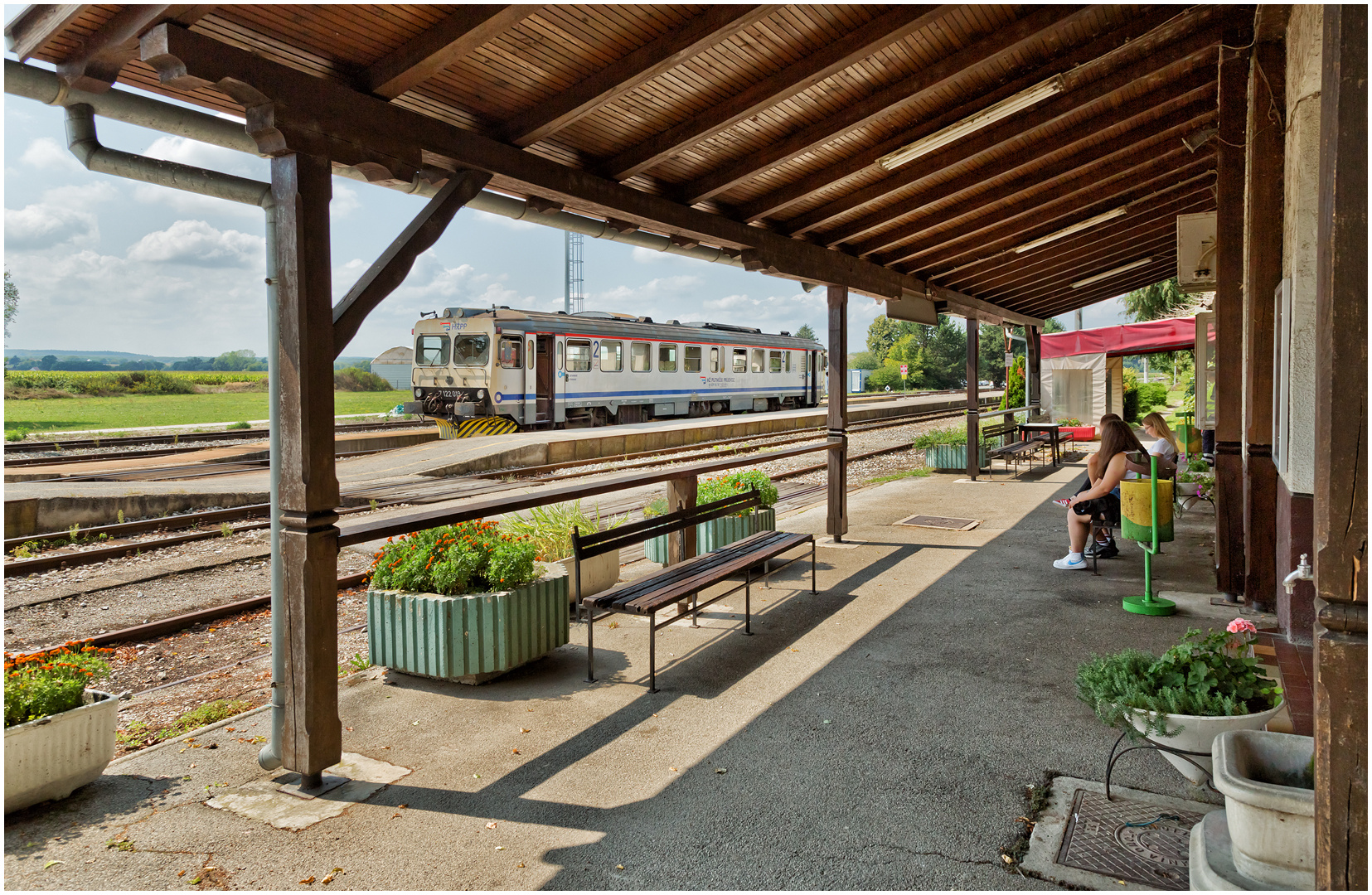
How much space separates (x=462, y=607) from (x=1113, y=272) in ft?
45.5

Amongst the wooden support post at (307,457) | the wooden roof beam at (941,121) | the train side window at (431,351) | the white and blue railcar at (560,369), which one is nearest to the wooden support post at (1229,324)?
the wooden roof beam at (941,121)

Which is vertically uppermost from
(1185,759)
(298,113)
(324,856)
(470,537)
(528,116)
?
(528,116)

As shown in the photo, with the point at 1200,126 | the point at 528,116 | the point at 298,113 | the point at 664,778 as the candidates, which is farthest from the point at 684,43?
the point at 1200,126

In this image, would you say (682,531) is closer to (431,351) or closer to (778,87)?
(778,87)

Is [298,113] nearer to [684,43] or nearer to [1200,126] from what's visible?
[684,43]

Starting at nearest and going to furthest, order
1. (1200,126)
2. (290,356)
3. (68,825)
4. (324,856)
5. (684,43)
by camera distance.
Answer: (324,856) < (68,825) < (290,356) < (684,43) < (1200,126)

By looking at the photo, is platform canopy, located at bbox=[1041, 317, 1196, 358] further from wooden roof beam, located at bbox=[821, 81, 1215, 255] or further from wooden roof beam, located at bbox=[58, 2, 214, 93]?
wooden roof beam, located at bbox=[58, 2, 214, 93]

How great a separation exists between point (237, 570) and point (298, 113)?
6182mm

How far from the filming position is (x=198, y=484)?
12.0 m

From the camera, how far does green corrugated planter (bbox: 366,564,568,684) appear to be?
4727 millimetres

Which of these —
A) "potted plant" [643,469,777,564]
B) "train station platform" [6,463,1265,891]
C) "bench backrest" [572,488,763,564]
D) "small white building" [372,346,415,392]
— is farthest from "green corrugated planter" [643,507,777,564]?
"small white building" [372,346,415,392]

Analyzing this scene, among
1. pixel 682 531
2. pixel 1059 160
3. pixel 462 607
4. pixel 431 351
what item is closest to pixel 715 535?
pixel 682 531

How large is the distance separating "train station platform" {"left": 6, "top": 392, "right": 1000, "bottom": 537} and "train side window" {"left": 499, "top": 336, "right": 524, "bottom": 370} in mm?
2487

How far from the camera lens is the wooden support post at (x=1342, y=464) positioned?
2.00 metres
